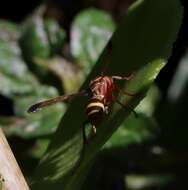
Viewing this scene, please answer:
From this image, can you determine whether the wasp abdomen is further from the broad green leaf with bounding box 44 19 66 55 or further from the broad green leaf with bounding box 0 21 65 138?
the broad green leaf with bounding box 44 19 66 55

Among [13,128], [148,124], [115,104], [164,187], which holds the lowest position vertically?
[164,187]

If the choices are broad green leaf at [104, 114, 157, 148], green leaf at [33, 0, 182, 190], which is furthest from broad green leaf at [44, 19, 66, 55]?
green leaf at [33, 0, 182, 190]

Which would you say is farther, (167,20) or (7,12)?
(7,12)

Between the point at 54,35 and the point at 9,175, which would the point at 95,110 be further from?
the point at 54,35

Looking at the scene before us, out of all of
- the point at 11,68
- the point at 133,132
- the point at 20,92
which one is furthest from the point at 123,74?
the point at 11,68

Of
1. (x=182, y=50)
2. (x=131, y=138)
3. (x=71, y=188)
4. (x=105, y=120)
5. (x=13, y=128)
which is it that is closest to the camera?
(x=71, y=188)

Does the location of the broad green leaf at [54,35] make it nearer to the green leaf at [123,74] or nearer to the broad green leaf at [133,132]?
the broad green leaf at [133,132]

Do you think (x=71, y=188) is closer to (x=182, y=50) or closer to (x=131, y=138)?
(x=131, y=138)

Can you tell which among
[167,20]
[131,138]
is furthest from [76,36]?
[167,20]

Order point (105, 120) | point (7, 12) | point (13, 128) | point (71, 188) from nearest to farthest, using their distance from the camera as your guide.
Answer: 1. point (71, 188)
2. point (105, 120)
3. point (13, 128)
4. point (7, 12)
